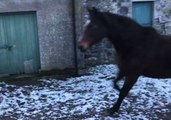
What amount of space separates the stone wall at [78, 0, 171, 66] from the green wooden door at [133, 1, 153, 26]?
0.55 feet

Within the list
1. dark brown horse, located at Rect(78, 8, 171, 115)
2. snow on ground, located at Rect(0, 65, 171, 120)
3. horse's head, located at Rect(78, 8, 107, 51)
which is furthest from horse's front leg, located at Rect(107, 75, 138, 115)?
horse's head, located at Rect(78, 8, 107, 51)

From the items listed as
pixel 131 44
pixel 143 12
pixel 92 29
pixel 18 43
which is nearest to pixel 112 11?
pixel 143 12

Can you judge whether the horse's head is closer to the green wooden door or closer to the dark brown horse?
the dark brown horse

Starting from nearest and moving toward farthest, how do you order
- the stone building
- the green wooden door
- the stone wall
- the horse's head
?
the horse's head
the stone building
the stone wall
the green wooden door

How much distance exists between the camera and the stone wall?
9.91 metres

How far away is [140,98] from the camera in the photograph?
7.42m

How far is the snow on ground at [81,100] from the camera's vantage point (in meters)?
6.59

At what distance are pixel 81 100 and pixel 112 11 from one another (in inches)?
146

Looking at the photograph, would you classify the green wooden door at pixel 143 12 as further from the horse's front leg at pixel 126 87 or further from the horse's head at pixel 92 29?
the horse's head at pixel 92 29

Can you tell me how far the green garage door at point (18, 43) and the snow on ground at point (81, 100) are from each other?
2.92ft

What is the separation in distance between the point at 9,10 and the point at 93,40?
13.5 ft

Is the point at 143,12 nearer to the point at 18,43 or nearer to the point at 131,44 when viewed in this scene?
the point at 18,43

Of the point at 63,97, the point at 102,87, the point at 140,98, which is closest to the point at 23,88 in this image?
the point at 63,97

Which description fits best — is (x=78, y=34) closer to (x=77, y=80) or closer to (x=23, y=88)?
(x=77, y=80)
